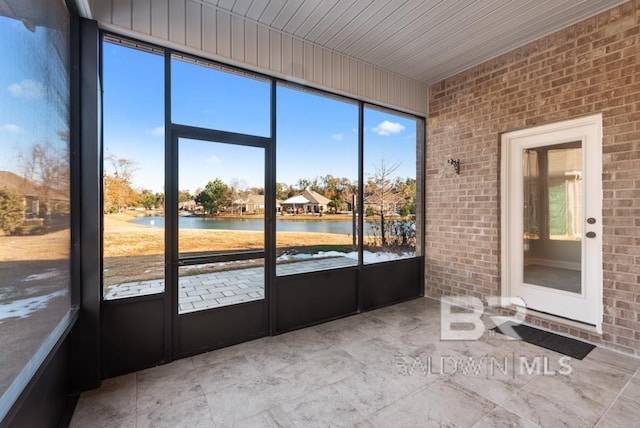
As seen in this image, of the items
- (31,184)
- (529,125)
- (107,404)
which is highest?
(529,125)

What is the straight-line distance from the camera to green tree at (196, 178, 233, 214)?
285cm

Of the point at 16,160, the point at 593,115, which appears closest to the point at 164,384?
the point at 16,160

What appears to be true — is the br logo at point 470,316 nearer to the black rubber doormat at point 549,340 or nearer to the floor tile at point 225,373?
the black rubber doormat at point 549,340

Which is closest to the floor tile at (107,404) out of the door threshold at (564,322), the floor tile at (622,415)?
the floor tile at (622,415)

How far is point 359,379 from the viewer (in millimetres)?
2322

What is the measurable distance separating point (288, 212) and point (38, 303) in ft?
7.05

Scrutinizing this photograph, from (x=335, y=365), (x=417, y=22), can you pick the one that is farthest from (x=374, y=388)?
(x=417, y=22)

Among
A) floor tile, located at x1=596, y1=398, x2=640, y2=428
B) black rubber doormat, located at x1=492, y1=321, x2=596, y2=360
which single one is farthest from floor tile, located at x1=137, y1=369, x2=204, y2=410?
black rubber doormat, located at x1=492, y1=321, x2=596, y2=360

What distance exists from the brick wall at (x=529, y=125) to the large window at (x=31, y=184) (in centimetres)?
420

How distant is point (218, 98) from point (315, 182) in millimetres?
1382

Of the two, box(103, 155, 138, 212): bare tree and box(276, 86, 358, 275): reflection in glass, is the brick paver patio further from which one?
box(103, 155, 138, 212): bare tree

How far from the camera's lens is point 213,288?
9.43 feet

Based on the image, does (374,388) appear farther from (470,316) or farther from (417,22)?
(417,22)

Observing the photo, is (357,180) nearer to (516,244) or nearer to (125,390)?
(516,244)
